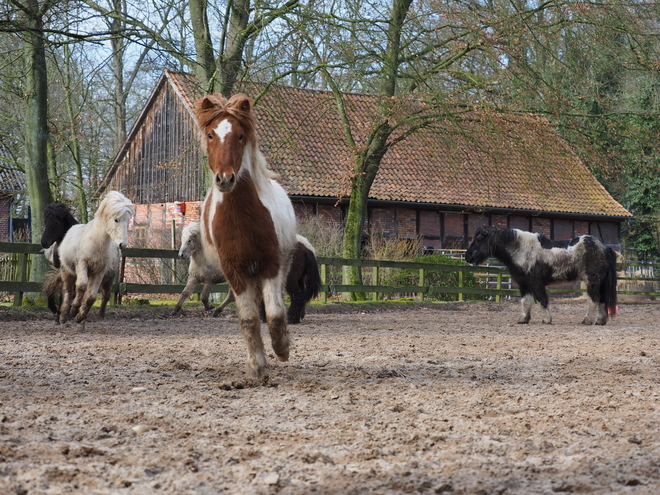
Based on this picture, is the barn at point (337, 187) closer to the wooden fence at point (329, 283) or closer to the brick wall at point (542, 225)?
the brick wall at point (542, 225)

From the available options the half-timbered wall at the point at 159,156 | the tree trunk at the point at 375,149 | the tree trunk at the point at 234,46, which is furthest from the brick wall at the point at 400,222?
the tree trunk at the point at 234,46

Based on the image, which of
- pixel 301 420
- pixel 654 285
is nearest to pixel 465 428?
pixel 301 420

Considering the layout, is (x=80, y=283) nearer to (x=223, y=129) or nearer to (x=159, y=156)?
(x=223, y=129)

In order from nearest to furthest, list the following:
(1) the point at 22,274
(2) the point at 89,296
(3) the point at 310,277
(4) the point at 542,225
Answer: (2) the point at 89,296 < (3) the point at 310,277 < (1) the point at 22,274 < (4) the point at 542,225

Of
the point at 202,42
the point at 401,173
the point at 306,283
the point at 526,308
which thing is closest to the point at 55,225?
the point at 306,283

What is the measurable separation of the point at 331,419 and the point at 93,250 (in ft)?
24.5

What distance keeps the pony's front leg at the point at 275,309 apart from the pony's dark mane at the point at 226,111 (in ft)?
3.83

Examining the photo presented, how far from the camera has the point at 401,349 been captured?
8867 millimetres

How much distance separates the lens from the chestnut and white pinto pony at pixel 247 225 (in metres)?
6.02

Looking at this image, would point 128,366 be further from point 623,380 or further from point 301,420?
point 623,380

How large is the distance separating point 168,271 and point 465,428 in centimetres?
1611

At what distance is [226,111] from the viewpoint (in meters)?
6.06

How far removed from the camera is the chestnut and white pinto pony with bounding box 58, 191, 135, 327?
36.6 ft

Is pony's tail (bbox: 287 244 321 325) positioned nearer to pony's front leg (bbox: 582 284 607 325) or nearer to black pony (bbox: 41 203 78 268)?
black pony (bbox: 41 203 78 268)
